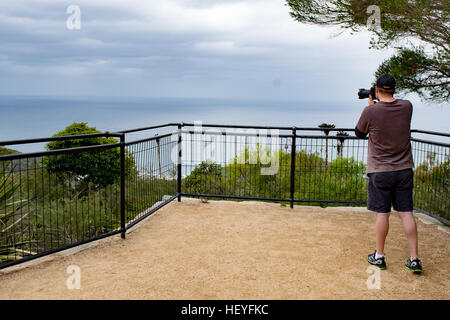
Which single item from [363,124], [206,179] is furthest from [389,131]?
[206,179]

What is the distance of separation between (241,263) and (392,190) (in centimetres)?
166

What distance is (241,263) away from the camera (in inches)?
161

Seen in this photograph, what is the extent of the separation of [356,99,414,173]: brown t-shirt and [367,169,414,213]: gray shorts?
7 centimetres

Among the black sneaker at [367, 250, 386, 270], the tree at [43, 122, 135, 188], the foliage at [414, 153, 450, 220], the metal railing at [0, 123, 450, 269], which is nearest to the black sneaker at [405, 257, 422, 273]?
the black sneaker at [367, 250, 386, 270]

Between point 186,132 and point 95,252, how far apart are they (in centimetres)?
281

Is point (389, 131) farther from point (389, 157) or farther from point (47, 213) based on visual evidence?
point (47, 213)

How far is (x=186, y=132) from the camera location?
6.68 meters

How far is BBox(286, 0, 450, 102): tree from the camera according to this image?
8.45m

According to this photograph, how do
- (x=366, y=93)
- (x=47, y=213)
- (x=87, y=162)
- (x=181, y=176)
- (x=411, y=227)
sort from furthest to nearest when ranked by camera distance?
(x=87, y=162) < (x=47, y=213) < (x=181, y=176) < (x=366, y=93) < (x=411, y=227)

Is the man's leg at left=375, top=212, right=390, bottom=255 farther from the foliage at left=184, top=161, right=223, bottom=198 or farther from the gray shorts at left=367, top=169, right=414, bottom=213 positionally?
the foliage at left=184, top=161, right=223, bottom=198

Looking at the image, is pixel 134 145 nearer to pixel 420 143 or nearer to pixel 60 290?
pixel 60 290

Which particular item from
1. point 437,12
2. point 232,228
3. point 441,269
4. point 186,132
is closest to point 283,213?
point 232,228

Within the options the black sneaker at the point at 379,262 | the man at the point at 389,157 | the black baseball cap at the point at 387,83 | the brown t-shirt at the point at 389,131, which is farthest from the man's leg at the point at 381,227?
the black baseball cap at the point at 387,83

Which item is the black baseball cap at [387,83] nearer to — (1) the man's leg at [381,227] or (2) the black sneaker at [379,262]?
(1) the man's leg at [381,227]
